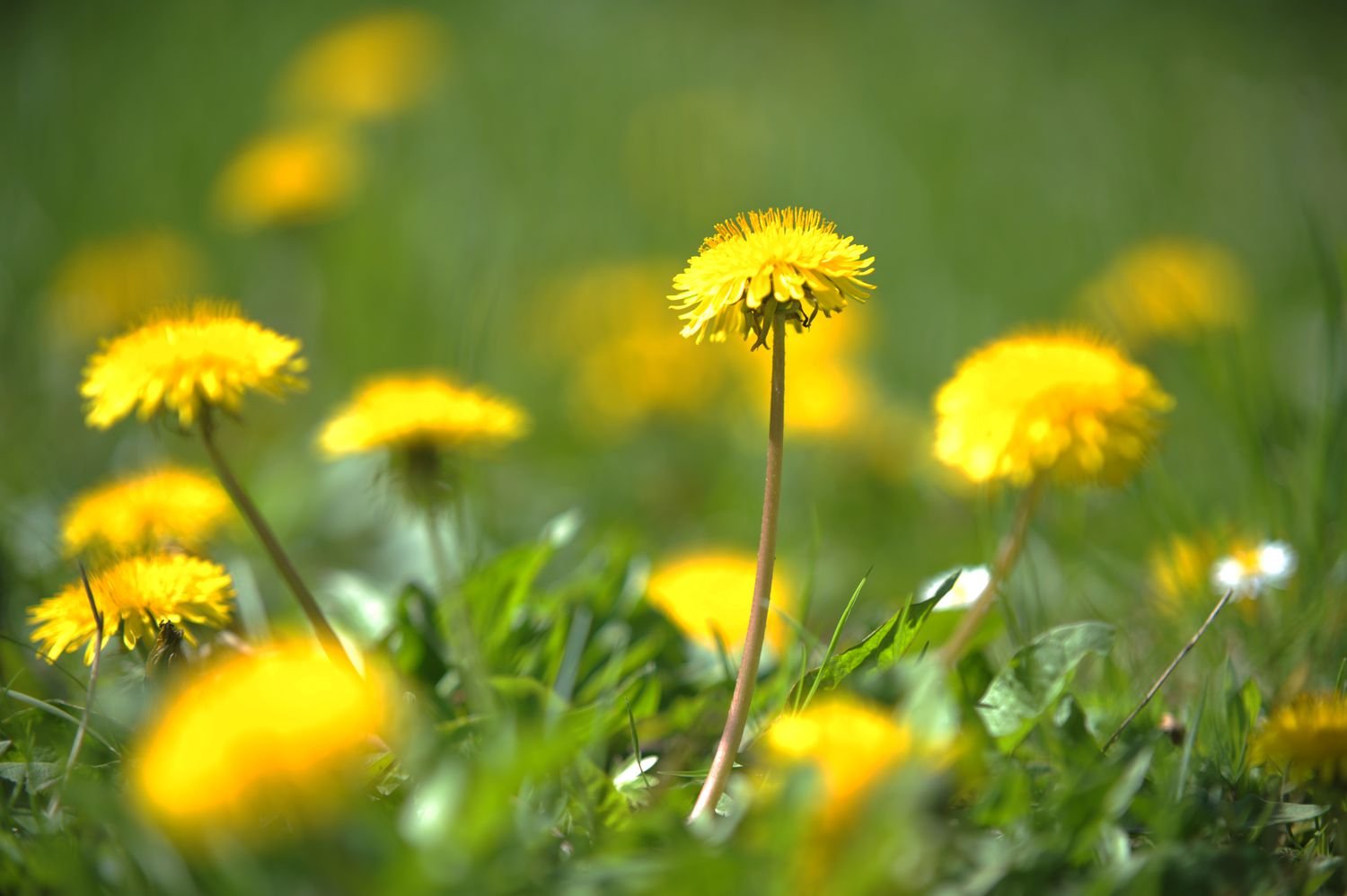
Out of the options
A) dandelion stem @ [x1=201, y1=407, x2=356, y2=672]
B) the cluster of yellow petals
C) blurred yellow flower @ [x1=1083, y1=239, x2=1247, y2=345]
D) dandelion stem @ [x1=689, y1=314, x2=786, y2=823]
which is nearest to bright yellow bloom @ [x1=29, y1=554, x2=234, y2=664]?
dandelion stem @ [x1=201, y1=407, x2=356, y2=672]

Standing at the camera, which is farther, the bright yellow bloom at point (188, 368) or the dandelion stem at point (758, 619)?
the bright yellow bloom at point (188, 368)

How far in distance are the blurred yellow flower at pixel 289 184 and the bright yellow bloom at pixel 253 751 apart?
2847 mm

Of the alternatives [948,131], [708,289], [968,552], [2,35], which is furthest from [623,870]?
[2,35]

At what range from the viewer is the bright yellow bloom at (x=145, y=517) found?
1425 millimetres

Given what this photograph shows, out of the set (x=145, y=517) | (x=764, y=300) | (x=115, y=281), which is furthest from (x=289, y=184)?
(x=764, y=300)

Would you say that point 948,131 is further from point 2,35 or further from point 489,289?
point 2,35

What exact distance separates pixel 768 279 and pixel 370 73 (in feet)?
13.3

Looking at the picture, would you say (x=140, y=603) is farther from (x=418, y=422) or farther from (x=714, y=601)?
(x=714, y=601)

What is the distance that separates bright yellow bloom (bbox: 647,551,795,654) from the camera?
1745 mm

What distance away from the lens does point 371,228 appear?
4.11 metres

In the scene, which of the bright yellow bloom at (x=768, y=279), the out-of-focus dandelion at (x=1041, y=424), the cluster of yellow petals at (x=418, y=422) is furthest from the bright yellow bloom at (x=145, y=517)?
the out-of-focus dandelion at (x=1041, y=424)

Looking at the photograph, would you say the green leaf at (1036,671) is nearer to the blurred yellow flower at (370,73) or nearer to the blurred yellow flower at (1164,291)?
the blurred yellow flower at (1164,291)

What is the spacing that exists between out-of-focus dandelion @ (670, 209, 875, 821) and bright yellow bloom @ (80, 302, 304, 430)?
1.51ft

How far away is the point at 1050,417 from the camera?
1.29 metres
